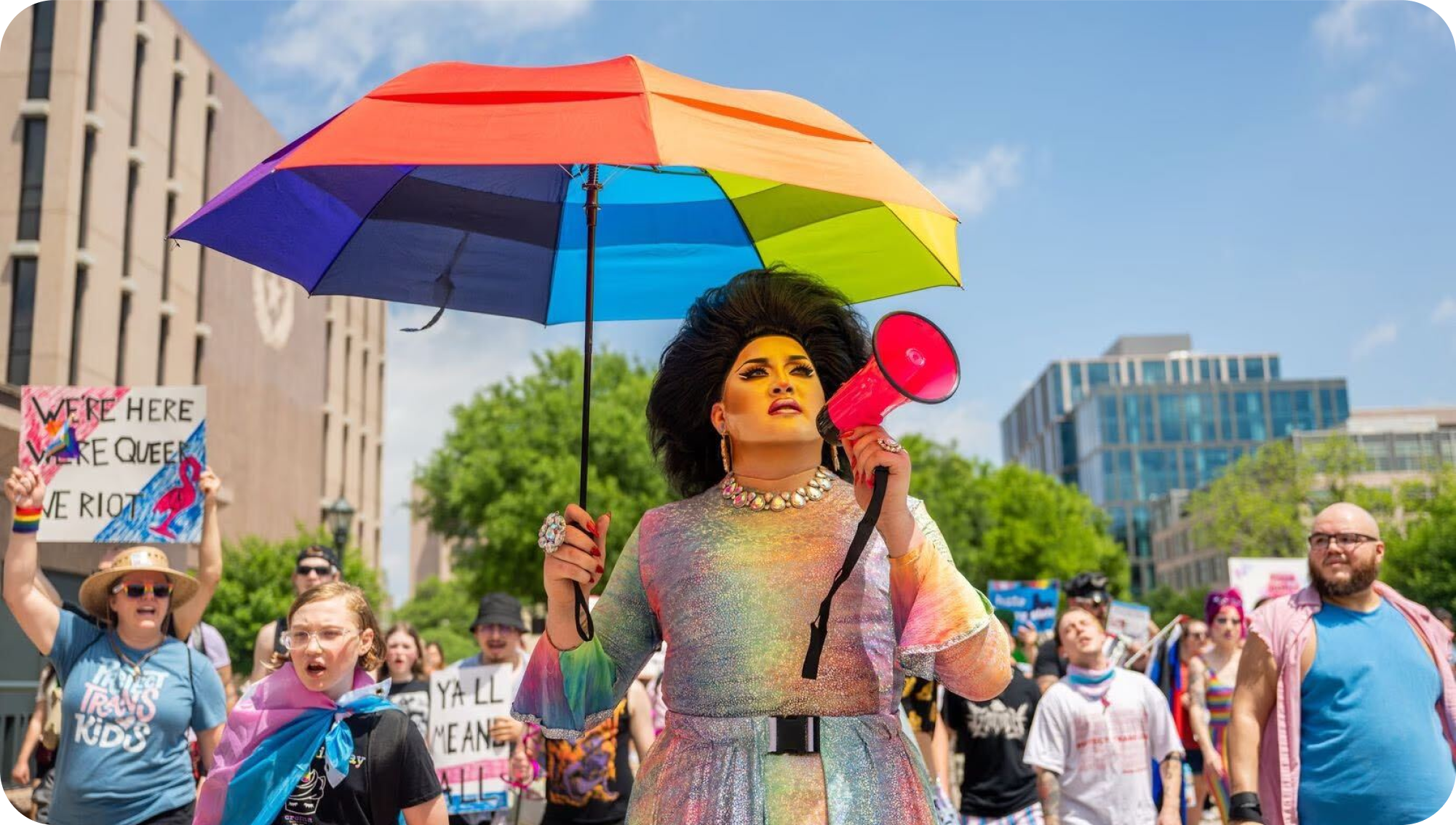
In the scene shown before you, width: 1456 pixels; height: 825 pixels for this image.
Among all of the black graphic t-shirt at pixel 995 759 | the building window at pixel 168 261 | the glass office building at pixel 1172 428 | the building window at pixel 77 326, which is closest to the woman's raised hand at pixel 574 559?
the black graphic t-shirt at pixel 995 759

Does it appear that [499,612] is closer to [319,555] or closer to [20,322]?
[319,555]

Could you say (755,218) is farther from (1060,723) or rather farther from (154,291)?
(154,291)

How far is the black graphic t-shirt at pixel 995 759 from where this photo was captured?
7.57 m

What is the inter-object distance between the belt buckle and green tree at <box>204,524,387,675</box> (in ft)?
108

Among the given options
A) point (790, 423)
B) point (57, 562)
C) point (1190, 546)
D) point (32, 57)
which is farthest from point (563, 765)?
point (1190, 546)

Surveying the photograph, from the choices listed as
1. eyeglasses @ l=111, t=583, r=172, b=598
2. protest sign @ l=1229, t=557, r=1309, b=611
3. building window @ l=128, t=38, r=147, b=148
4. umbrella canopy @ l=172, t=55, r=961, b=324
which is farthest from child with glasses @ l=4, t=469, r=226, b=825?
building window @ l=128, t=38, r=147, b=148

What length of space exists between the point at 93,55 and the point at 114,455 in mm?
28147

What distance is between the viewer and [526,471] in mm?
35469

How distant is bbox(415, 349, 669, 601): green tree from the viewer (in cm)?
3456

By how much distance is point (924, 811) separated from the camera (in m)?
2.96

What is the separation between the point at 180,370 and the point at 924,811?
3630 centimetres

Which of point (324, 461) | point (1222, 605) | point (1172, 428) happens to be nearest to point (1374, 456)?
point (1172, 428)

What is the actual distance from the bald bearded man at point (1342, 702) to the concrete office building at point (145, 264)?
23428 millimetres

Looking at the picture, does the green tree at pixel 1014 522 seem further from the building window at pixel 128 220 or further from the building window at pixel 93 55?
the building window at pixel 93 55
